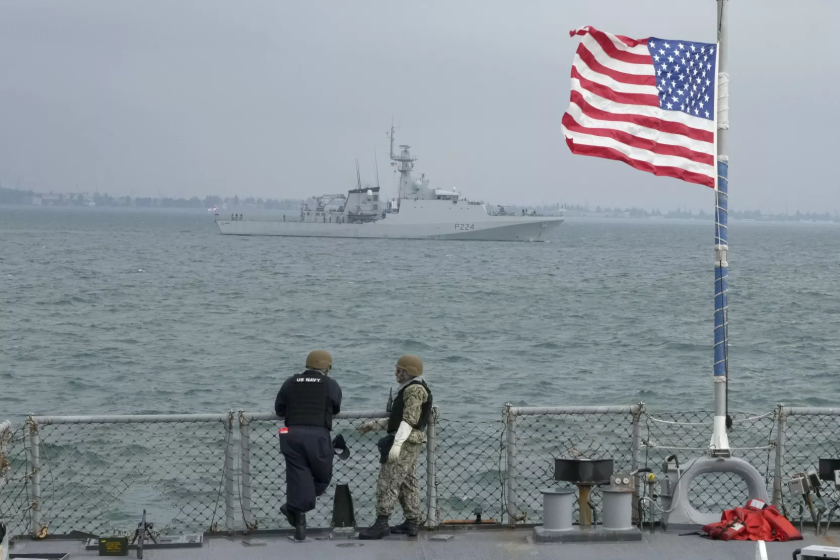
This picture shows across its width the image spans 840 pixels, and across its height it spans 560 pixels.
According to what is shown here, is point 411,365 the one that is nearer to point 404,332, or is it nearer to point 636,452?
point 636,452

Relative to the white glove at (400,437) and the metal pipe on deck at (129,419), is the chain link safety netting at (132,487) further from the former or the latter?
the white glove at (400,437)

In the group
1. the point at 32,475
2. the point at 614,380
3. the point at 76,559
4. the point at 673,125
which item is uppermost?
the point at 673,125

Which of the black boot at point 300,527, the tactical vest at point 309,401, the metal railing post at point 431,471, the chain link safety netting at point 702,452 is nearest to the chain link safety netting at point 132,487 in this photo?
the black boot at point 300,527

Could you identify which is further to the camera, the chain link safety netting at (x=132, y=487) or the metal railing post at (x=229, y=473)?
the chain link safety netting at (x=132, y=487)

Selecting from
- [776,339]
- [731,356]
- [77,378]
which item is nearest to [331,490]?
[77,378]

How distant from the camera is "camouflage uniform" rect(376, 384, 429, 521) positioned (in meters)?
7.39

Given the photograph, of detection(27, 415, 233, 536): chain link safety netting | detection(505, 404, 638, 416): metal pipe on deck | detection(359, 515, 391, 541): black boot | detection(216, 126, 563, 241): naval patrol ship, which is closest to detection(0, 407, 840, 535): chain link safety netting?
detection(27, 415, 233, 536): chain link safety netting

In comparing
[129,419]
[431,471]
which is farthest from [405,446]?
[129,419]

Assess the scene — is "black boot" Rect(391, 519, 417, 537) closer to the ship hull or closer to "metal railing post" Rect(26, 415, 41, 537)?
"metal railing post" Rect(26, 415, 41, 537)

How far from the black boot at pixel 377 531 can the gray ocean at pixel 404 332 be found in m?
A: 14.2

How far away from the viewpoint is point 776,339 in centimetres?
3759

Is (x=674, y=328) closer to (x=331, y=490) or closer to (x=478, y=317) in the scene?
(x=478, y=317)

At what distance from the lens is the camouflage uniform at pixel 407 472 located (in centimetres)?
739

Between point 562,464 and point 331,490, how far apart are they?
721cm
